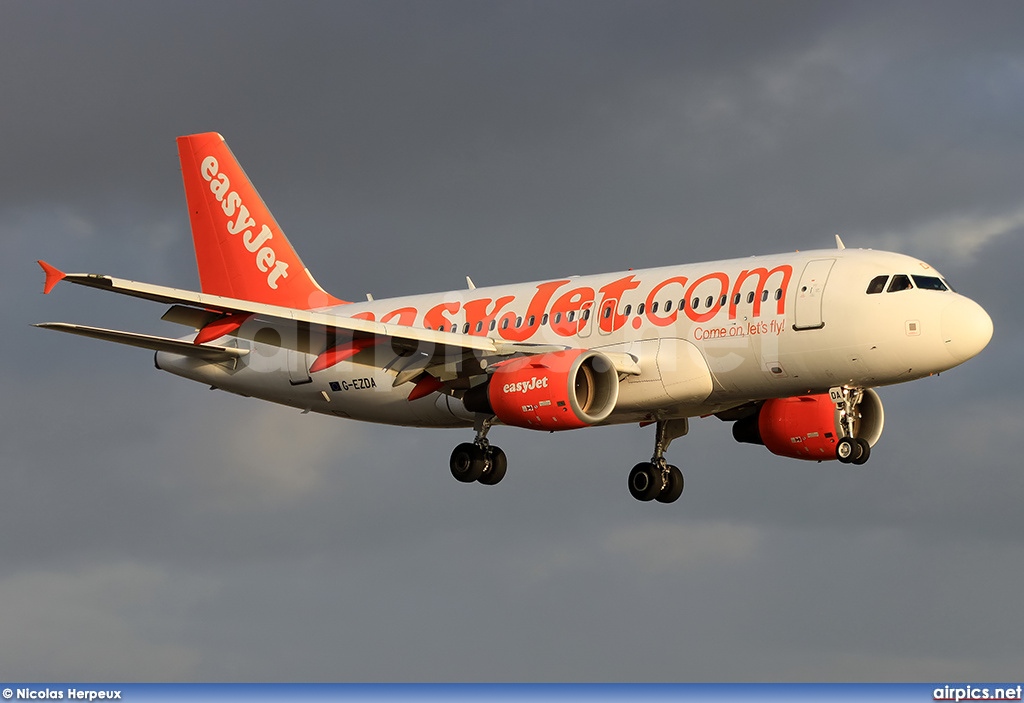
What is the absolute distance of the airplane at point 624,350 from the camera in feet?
135

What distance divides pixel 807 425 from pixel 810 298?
770 cm

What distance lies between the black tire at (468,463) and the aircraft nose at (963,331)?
13432mm

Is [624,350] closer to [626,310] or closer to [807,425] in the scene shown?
[626,310]

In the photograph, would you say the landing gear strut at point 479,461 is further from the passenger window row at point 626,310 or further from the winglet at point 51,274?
the winglet at point 51,274

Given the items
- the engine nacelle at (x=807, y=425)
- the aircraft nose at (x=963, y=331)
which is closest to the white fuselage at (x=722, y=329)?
the aircraft nose at (x=963, y=331)

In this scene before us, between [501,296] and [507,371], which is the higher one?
[501,296]

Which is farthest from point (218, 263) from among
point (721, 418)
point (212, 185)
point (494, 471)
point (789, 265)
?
point (789, 265)

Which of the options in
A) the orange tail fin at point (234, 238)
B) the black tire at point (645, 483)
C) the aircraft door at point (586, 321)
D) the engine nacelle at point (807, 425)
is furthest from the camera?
the orange tail fin at point (234, 238)

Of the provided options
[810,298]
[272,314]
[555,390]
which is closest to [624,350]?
[555,390]

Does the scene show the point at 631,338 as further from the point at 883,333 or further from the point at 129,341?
the point at 129,341

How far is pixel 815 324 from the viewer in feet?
135

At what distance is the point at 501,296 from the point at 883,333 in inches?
466

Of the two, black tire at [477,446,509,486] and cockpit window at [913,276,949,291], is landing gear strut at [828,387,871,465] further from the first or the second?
black tire at [477,446,509,486]

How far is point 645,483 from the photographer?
49.8 metres
